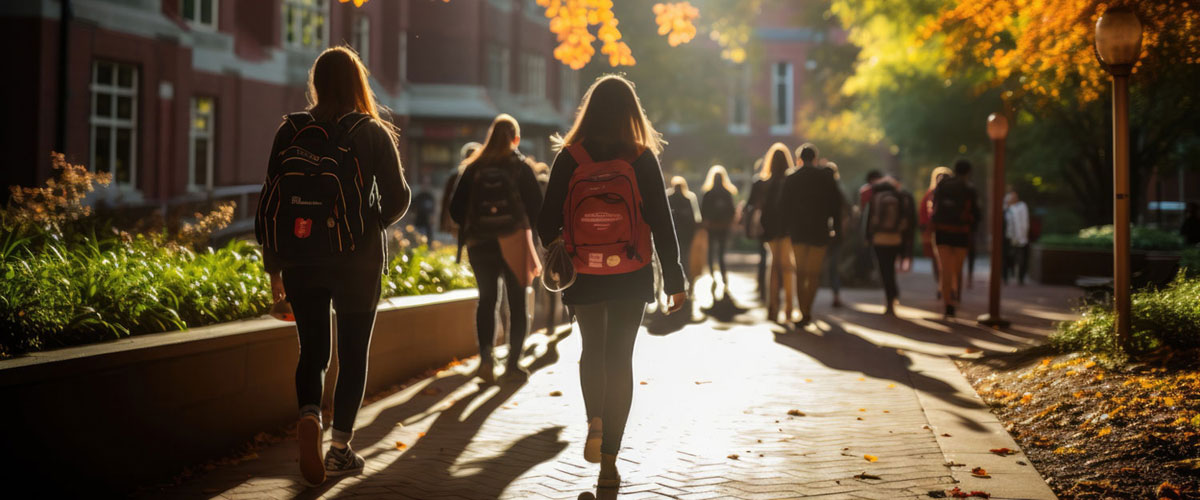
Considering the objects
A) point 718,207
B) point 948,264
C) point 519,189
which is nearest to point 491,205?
point 519,189

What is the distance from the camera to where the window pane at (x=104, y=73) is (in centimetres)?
2003

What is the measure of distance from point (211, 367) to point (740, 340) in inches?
234

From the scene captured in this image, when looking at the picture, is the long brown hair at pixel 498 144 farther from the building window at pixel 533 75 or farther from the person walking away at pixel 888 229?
the building window at pixel 533 75

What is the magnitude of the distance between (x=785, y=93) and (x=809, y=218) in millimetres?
43270

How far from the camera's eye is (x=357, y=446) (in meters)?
5.80

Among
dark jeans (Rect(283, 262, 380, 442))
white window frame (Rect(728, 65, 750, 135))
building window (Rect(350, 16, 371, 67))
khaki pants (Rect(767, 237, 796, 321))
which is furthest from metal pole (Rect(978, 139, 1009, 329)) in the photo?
white window frame (Rect(728, 65, 750, 135))

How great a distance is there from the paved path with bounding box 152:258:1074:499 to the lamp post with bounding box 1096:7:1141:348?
1.25 metres

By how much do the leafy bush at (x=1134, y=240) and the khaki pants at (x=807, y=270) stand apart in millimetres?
8395

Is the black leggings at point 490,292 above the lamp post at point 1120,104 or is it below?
below

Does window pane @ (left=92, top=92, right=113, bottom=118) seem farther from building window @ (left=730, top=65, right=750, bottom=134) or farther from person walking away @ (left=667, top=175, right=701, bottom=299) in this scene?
building window @ (left=730, top=65, right=750, bottom=134)

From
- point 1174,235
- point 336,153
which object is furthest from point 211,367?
point 1174,235

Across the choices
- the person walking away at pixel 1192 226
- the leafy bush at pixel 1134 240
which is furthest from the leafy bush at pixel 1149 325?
the person walking away at pixel 1192 226

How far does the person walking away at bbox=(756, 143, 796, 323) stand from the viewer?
39.6 feet

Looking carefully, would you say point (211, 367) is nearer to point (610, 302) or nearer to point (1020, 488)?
point (610, 302)
